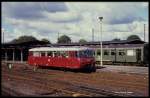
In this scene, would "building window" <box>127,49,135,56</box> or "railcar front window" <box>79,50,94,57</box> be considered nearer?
"railcar front window" <box>79,50,94,57</box>

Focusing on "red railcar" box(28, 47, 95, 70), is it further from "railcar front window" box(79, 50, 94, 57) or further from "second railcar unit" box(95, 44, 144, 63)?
"second railcar unit" box(95, 44, 144, 63)

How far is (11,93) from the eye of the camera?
55.6 ft

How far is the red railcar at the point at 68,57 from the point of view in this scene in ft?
111

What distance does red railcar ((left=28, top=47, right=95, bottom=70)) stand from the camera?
3369 centimetres

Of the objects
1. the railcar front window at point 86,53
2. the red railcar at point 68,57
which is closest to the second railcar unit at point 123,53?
the railcar front window at point 86,53

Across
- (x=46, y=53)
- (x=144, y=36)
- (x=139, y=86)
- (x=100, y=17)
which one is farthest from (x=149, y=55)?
(x=144, y=36)

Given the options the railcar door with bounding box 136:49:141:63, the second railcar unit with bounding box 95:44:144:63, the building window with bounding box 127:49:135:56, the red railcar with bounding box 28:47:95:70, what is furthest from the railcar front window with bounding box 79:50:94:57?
the building window with bounding box 127:49:135:56

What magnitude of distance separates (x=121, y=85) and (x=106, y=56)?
2653cm

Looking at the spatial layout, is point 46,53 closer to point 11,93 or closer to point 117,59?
point 117,59

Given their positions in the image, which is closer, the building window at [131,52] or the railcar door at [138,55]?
the railcar door at [138,55]

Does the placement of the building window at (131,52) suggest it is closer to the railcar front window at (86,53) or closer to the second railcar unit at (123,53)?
the second railcar unit at (123,53)

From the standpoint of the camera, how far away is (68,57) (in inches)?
1371

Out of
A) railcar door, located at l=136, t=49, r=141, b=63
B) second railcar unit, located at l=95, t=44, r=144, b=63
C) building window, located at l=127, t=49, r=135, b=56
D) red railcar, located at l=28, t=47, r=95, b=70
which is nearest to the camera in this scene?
red railcar, located at l=28, t=47, r=95, b=70

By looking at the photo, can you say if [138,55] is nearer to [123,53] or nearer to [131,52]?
[131,52]
